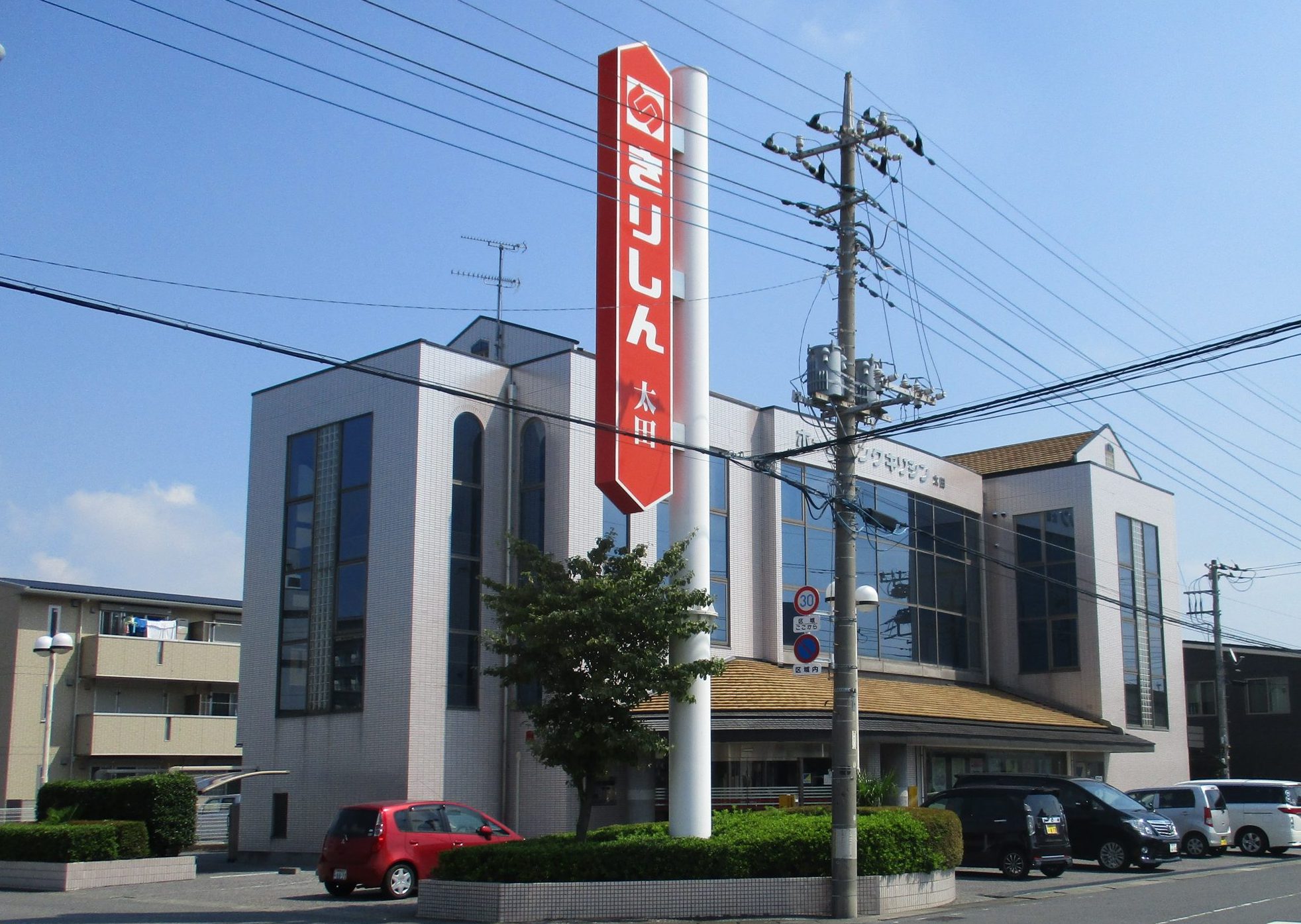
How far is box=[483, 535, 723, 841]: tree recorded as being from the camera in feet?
58.5

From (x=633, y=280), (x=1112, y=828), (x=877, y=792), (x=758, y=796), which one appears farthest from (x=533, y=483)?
(x=1112, y=828)

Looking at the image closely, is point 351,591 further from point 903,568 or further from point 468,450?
point 903,568

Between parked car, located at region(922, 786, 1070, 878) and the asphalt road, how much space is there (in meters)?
0.32

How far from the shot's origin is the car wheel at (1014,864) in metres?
22.9

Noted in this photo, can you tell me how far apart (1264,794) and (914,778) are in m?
7.90

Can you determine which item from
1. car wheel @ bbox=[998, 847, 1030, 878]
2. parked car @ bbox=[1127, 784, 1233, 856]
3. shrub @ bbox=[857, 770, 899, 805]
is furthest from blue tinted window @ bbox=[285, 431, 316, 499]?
parked car @ bbox=[1127, 784, 1233, 856]

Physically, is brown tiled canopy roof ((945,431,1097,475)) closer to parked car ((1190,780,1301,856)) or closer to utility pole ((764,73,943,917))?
parked car ((1190,780,1301,856))

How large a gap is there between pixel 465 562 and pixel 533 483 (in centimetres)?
218

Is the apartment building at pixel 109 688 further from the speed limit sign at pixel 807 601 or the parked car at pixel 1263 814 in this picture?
the parked car at pixel 1263 814

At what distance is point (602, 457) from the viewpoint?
61.3 ft

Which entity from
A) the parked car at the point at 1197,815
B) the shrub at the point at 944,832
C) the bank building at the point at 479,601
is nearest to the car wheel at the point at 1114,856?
the parked car at the point at 1197,815

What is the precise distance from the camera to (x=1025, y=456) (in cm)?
4244

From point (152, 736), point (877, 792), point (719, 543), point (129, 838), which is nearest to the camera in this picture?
point (129, 838)

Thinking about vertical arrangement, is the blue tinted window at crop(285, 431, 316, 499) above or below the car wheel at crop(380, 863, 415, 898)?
above
